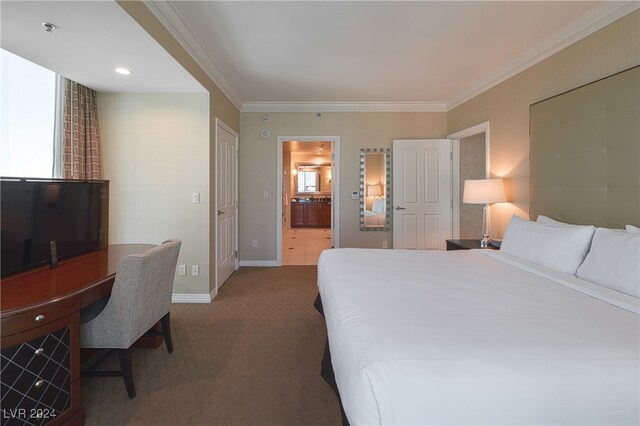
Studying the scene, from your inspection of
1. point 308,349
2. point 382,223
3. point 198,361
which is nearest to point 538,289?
point 308,349

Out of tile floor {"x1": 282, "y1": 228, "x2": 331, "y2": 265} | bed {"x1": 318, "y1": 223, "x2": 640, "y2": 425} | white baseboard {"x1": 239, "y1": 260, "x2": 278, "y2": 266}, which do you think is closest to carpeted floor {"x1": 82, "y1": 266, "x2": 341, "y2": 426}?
bed {"x1": 318, "y1": 223, "x2": 640, "y2": 425}

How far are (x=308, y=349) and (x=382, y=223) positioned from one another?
2.72 m

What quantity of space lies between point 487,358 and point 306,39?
8.99 ft

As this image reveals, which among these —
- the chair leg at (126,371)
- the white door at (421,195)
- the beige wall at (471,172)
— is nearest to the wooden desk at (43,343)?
the chair leg at (126,371)

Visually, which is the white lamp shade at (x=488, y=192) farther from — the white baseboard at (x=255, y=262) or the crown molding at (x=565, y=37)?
the white baseboard at (x=255, y=262)

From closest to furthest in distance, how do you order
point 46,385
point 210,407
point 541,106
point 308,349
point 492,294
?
point 46,385
point 492,294
point 210,407
point 308,349
point 541,106

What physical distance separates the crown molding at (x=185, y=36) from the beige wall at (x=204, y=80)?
1.3 inches

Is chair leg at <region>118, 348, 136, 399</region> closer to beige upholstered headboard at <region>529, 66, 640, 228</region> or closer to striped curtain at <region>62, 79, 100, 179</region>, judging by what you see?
striped curtain at <region>62, 79, 100, 179</region>

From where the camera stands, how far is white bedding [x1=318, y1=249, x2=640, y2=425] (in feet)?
2.84

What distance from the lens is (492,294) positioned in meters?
1.51

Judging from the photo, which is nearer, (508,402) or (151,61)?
(508,402)

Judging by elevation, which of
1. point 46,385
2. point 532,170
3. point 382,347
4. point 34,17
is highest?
point 34,17

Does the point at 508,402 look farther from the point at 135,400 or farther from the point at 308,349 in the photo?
the point at 135,400

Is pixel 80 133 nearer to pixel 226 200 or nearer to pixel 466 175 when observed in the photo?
pixel 226 200
